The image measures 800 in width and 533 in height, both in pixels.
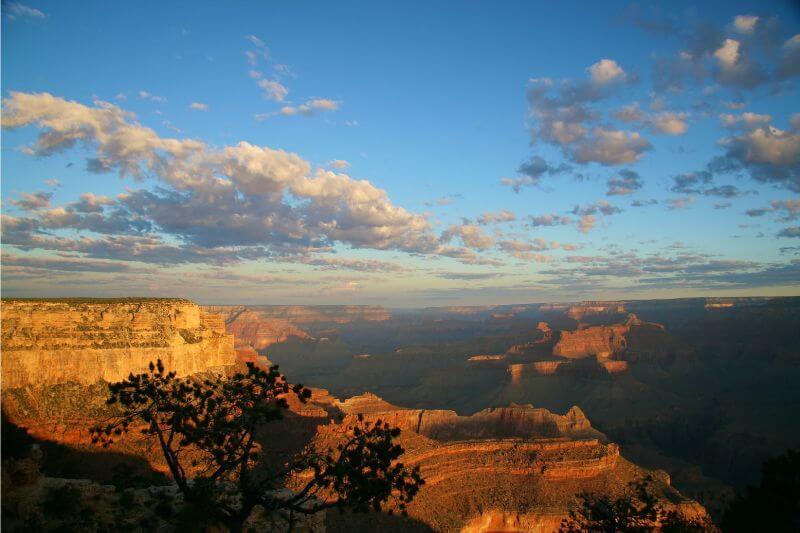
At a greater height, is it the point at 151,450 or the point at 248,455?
the point at 248,455

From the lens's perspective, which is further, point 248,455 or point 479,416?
point 479,416

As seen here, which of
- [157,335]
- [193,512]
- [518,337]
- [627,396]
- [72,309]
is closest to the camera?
[193,512]

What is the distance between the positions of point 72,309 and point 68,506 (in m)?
32.7

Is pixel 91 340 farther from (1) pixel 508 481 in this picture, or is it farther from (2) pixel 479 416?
(2) pixel 479 416

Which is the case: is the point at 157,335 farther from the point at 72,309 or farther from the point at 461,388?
the point at 461,388

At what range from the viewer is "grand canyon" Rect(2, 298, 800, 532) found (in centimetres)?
3381

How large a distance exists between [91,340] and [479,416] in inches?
1844

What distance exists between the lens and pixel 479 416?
62188 mm

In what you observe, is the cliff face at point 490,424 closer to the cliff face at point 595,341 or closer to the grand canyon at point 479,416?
the grand canyon at point 479,416

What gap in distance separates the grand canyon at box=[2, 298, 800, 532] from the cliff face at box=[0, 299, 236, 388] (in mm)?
121

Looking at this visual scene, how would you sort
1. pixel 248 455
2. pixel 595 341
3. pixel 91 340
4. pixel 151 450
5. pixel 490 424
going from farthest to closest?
1. pixel 595 341
2. pixel 490 424
3. pixel 91 340
4. pixel 151 450
5. pixel 248 455

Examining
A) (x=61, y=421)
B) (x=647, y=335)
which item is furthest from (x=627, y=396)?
(x=61, y=421)

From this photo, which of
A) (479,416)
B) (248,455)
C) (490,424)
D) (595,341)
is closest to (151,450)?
(248,455)

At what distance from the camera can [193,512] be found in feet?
56.2
